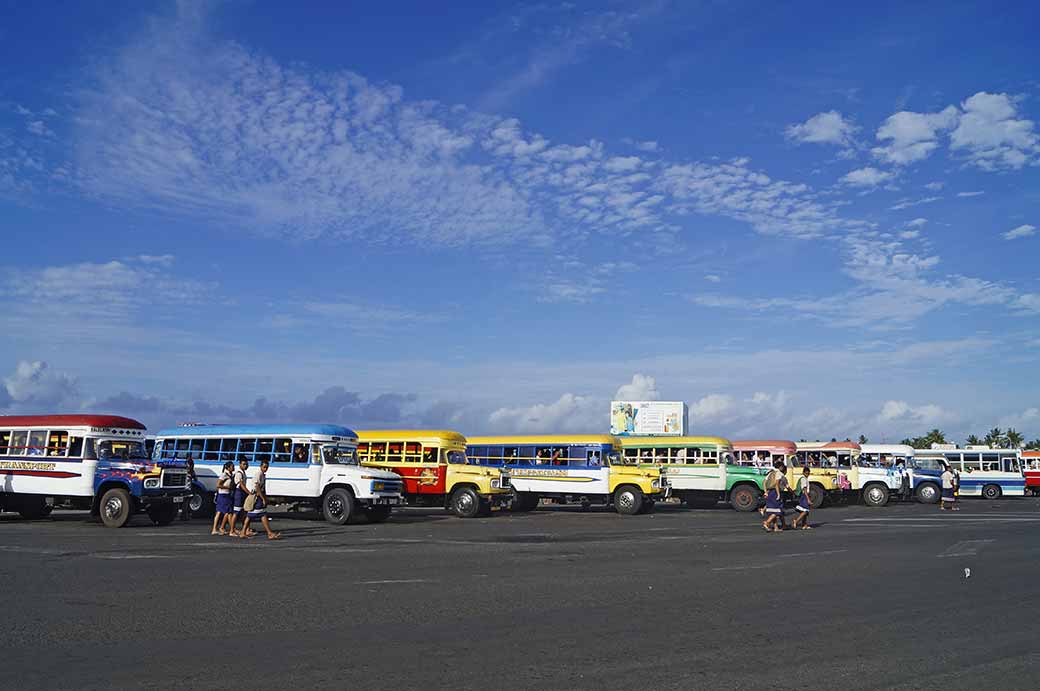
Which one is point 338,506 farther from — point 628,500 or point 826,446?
point 826,446

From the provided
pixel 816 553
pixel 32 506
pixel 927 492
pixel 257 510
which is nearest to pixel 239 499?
pixel 257 510

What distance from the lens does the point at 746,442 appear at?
3544 cm

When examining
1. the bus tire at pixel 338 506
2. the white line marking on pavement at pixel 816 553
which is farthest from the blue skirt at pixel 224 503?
the white line marking on pavement at pixel 816 553

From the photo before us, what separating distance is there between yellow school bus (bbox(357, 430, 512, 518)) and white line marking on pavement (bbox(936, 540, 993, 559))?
13792 millimetres

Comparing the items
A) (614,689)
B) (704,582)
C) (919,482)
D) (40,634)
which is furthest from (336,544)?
(919,482)

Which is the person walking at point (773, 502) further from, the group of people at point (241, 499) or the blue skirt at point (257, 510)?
the blue skirt at point (257, 510)

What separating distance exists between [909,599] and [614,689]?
20.2 feet

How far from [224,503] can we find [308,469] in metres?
5.27

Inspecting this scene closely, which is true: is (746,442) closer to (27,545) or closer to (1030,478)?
(27,545)

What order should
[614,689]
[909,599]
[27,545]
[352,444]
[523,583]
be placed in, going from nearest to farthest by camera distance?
[614,689] → [909,599] → [523,583] → [27,545] → [352,444]

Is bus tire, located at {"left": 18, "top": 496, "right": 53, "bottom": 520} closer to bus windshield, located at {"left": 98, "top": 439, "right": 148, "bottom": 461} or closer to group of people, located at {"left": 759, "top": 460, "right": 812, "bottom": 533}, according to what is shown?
bus windshield, located at {"left": 98, "top": 439, "right": 148, "bottom": 461}

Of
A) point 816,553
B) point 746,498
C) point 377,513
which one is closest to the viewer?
point 816,553

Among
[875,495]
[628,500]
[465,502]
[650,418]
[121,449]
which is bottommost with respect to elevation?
[465,502]

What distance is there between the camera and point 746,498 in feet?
106
